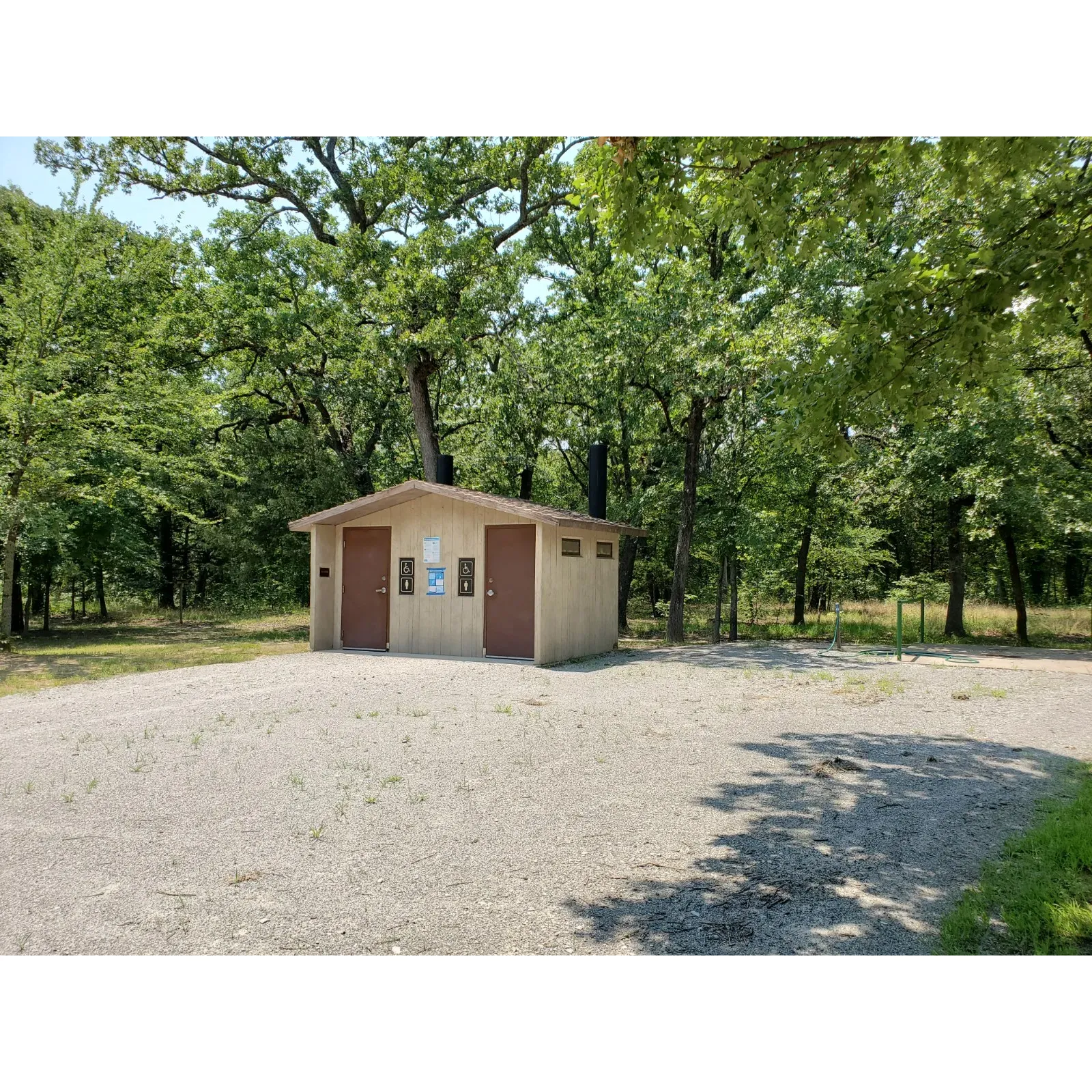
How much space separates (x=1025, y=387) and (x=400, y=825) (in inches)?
489

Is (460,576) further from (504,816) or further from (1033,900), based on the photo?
(1033,900)

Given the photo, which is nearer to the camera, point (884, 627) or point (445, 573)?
point (445, 573)

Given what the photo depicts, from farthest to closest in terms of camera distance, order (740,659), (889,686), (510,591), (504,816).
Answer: (740,659) → (510,591) → (889,686) → (504,816)

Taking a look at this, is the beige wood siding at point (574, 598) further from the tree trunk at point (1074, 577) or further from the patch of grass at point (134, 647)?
the tree trunk at point (1074, 577)

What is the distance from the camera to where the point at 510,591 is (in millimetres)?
10289

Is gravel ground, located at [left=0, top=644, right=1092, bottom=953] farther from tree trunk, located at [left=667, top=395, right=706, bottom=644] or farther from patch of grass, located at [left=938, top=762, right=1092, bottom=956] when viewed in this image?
tree trunk, located at [left=667, top=395, right=706, bottom=644]

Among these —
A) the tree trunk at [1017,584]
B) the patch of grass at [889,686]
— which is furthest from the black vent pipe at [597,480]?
the tree trunk at [1017,584]

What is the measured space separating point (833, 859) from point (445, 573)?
8033mm

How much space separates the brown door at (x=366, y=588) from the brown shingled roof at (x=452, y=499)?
0.40m

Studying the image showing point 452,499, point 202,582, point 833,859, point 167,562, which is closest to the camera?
point 833,859

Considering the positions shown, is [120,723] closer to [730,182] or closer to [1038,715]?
[730,182]

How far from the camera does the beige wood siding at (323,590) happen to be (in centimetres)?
1134

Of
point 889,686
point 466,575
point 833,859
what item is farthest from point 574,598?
point 833,859

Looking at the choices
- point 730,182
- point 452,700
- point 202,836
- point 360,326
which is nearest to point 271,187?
point 360,326
